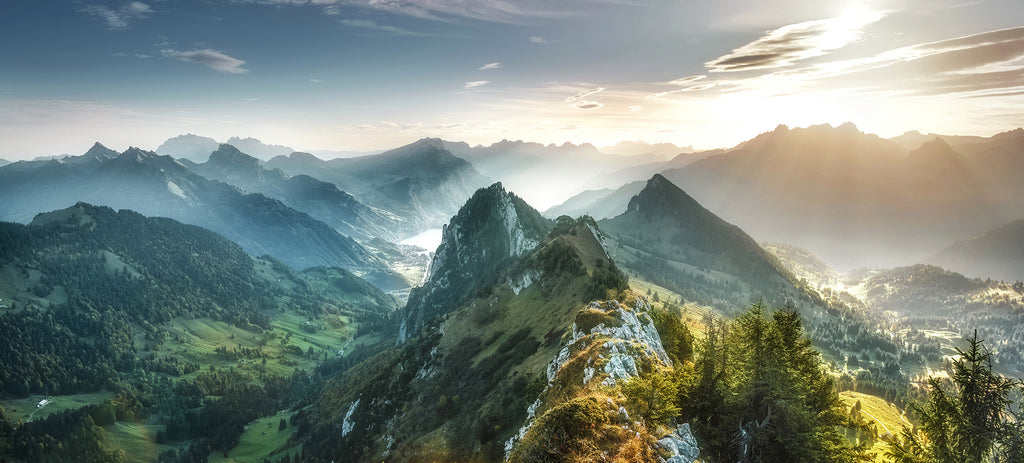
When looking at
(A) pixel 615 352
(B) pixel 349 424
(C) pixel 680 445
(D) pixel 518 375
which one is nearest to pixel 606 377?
(A) pixel 615 352

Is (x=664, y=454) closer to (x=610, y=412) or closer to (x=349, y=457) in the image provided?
(x=610, y=412)

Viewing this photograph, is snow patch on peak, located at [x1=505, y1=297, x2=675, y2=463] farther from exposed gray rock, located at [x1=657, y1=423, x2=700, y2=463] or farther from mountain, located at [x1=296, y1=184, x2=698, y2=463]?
mountain, located at [x1=296, y1=184, x2=698, y2=463]

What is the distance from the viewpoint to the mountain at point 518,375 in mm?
43500

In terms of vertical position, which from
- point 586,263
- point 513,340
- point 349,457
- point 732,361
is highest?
point 732,361

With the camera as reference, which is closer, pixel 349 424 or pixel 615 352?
pixel 615 352

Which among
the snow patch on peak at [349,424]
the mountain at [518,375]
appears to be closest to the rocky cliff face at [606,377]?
the mountain at [518,375]

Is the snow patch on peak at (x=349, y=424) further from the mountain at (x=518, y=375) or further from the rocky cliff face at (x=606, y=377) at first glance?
the rocky cliff face at (x=606, y=377)

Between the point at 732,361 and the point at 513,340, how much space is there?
241 feet

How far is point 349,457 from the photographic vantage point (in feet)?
401

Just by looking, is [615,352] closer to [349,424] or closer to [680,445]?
[680,445]

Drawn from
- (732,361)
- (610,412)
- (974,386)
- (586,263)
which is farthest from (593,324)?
(586,263)

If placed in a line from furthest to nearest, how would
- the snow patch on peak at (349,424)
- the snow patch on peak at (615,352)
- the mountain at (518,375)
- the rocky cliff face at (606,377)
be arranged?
1. the snow patch on peak at (349,424)
2. the snow patch on peak at (615,352)
3. the mountain at (518,375)
4. the rocky cliff face at (606,377)

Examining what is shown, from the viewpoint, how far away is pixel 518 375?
279 ft

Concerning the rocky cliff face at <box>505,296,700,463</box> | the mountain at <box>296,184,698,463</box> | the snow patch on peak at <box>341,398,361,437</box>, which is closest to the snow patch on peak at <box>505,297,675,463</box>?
the rocky cliff face at <box>505,296,700,463</box>
